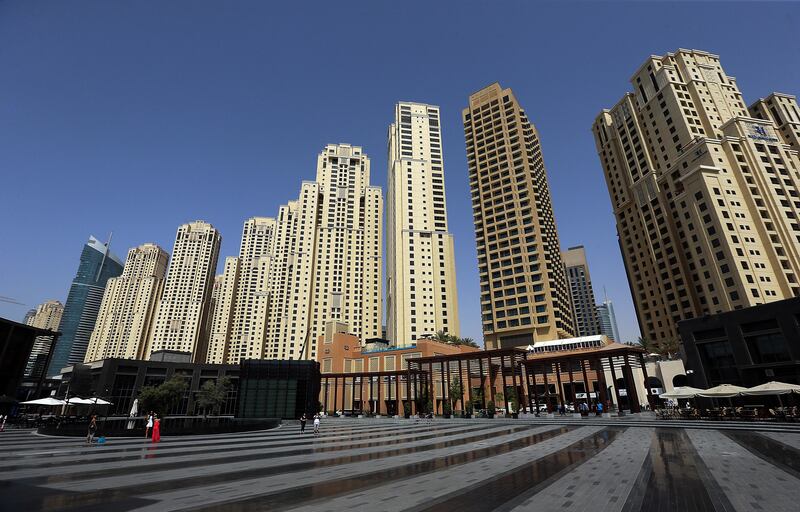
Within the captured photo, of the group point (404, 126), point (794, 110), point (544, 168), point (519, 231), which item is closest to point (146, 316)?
point (404, 126)

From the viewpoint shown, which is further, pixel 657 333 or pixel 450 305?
pixel 450 305

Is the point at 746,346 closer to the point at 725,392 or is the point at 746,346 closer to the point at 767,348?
the point at 767,348

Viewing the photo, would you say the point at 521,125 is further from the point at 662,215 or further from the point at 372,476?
the point at 372,476

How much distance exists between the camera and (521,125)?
106 meters

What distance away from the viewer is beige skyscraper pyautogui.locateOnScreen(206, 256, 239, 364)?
16100 cm

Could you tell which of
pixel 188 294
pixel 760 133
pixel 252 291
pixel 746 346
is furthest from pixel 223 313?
pixel 760 133

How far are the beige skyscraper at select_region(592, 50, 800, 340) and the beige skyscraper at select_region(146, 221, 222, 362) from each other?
165 metres

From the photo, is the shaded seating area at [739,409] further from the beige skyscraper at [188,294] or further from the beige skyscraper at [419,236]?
the beige skyscraper at [188,294]

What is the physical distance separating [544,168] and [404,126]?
163 feet

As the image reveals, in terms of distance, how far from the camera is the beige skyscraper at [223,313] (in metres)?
161

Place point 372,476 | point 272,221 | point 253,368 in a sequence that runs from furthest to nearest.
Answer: point 272,221 < point 253,368 < point 372,476

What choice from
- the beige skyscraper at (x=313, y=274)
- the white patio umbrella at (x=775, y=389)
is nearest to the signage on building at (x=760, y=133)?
the white patio umbrella at (x=775, y=389)

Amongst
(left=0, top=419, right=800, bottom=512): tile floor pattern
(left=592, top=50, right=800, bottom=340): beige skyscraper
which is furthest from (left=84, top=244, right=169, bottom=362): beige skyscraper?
(left=592, top=50, right=800, bottom=340): beige skyscraper

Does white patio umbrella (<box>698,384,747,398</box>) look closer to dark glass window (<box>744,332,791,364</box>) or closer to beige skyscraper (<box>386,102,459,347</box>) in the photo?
dark glass window (<box>744,332,791,364</box>)
